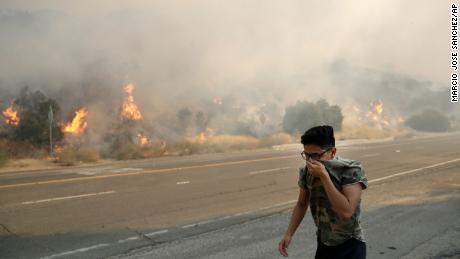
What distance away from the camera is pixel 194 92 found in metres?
44.7

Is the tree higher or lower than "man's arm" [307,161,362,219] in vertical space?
higher

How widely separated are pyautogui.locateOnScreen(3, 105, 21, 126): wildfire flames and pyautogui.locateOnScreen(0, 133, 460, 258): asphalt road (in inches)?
569

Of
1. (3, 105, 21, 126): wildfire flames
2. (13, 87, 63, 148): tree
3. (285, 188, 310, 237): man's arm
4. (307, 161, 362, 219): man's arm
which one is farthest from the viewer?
(3, 105, 21, 126): wildfire flames

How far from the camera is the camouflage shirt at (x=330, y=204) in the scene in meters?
2.85

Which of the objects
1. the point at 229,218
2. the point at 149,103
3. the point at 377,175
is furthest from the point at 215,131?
the point at 229,218

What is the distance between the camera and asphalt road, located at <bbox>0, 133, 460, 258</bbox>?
19.1ft

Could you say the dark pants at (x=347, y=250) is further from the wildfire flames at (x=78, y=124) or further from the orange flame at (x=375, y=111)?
the orange flame at (x=375, y=111)

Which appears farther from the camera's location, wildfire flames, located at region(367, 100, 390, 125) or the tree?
wildfire flames, located at region(367, 100, 390, 125)

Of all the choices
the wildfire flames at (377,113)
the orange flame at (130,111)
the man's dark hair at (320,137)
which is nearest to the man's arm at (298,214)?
the man's dark hair at (320,137)

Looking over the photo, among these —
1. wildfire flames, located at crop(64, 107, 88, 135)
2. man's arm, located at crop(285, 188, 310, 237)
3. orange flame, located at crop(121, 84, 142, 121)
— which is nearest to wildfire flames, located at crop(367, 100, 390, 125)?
orange flame, located at crop(121, 84, 142, 121)

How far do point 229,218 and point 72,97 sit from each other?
1067 inches

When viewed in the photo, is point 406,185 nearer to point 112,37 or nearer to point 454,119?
point 112,37

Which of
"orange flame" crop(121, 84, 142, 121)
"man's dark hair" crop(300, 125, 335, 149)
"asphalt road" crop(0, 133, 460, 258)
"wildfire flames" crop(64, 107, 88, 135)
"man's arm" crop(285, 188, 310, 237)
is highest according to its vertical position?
"orange flame" crop(121, 84, 142, 121)

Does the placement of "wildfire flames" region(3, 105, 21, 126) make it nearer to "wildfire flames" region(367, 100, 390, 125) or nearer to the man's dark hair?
the man's dark hair
